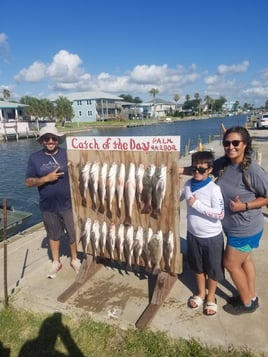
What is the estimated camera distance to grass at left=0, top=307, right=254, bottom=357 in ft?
10.2

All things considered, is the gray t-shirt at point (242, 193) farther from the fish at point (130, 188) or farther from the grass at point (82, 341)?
the grass at point (82, 341)

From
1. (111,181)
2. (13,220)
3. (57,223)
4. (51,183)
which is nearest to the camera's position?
(111,181)

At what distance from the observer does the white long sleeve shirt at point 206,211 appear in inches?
124

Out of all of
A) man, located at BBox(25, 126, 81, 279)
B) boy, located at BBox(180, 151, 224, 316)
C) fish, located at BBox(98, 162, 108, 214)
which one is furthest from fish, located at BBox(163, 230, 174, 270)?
man, located at BBox(25, 126, 81, 279)

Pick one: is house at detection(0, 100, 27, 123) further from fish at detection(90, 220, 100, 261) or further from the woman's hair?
the woman's hair

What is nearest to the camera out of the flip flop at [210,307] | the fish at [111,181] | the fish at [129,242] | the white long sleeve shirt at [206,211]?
the white long sleeve shirt at [206,211]

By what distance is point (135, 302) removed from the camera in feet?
12.9

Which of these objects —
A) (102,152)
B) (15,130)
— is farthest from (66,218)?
(15,130)

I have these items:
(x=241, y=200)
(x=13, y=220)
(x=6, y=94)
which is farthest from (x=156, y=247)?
(x=6, y=94)

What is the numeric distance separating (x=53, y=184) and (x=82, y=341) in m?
2.20

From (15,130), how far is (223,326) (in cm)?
5321

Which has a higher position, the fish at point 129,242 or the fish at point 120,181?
the fish at point 120,181

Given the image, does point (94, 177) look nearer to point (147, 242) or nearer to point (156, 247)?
point (147, 242)

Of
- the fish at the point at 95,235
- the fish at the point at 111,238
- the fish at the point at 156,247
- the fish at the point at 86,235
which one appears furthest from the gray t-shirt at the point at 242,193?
the fish at the point at 86,235
